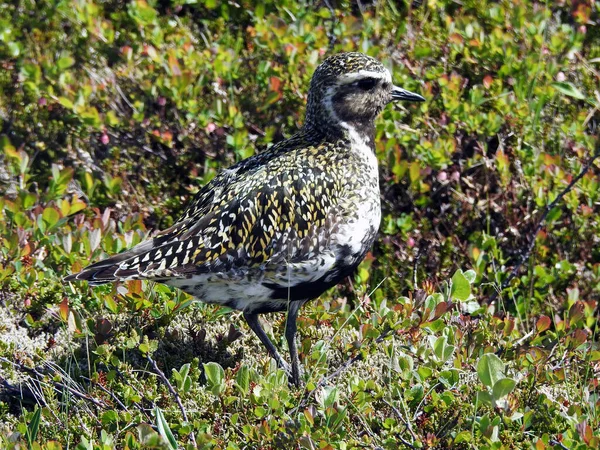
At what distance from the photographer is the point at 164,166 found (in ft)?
23.7

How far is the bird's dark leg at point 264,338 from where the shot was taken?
528 centimetres

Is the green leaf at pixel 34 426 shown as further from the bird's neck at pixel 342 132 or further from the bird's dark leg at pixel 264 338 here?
→ the bird's neck at pixel 342 132

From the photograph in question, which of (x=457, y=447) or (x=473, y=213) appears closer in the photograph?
(x=457, y=447)

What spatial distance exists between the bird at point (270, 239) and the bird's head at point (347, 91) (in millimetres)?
236

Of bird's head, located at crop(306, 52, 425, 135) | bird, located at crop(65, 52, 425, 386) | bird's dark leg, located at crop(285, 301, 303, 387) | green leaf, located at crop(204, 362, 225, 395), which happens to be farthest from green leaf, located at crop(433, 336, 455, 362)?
bird's head, located at crop(306, 52, 425, 135)

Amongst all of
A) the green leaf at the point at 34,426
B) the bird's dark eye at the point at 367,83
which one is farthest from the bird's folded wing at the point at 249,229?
the green leaf at the point at 34,426

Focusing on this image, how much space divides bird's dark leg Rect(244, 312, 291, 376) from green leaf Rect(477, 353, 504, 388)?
124 cm

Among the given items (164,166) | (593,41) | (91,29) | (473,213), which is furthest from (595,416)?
(91,29)

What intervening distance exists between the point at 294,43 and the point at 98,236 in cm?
261

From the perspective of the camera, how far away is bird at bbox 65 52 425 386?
16.1 ft

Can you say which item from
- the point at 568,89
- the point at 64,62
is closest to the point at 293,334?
the point at 568,89

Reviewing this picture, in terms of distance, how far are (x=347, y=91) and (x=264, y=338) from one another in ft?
5.32

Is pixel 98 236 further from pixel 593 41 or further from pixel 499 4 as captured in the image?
pixel 593 41

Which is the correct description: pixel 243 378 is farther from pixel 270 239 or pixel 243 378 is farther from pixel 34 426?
pixel 34 426
